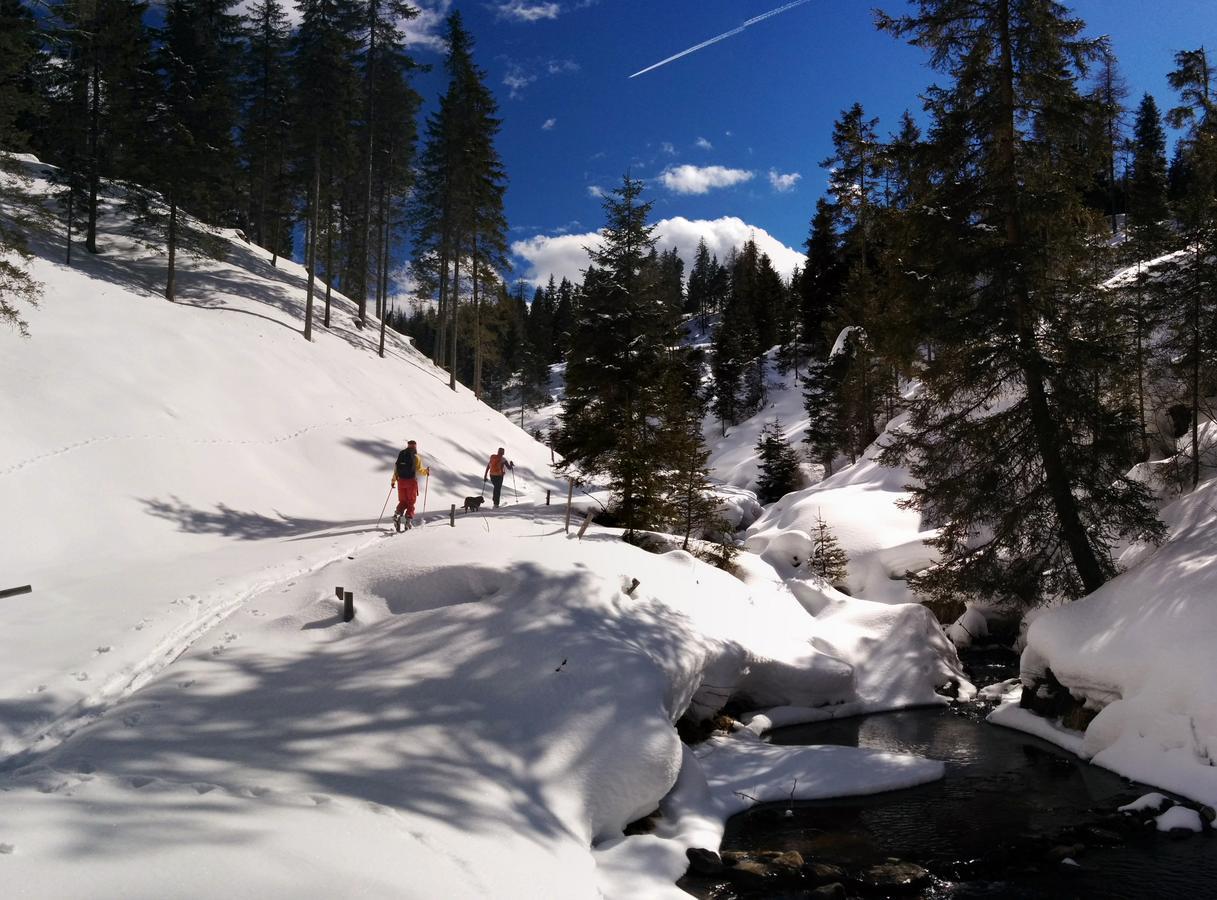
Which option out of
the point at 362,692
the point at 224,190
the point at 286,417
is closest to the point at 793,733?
the point at 362,692

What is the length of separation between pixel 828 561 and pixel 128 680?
20.5 m

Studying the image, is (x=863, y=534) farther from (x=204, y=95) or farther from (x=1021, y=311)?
(x=204, y=95)

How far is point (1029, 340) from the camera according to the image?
12.9 meters

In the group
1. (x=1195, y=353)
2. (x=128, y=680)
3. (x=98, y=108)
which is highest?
(x=98, y=108)

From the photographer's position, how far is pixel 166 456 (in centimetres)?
1725

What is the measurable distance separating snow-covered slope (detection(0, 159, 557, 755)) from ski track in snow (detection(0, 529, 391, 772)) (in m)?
0.04

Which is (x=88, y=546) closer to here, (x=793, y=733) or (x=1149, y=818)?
(x=793, y=733)

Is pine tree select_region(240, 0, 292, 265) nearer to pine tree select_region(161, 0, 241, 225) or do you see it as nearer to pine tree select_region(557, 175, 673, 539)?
pine tree select_region(161, 0, 241, 225)

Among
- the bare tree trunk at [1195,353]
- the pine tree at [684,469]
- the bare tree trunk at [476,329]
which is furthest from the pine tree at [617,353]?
the bare tree trunk at [476,329]

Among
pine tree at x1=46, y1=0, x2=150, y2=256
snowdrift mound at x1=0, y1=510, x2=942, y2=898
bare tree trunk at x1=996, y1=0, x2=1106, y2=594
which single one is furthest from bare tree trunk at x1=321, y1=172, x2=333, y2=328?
bare tree trunk at x1=996, y1=0, x2=1106, y2=594

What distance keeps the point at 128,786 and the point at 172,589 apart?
6428mm

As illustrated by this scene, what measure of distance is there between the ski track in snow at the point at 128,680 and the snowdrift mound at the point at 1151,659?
45.9 feet

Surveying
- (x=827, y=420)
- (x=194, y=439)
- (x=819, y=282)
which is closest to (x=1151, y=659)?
(x=194, y=439)

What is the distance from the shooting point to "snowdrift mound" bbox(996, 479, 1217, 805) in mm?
9828
